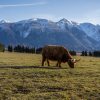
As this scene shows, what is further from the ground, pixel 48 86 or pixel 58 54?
pixel 58 54

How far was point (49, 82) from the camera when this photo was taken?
27547 millimetres

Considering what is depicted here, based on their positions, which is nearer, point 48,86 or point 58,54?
point 48,86

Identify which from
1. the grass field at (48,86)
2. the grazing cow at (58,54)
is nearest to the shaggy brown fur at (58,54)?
the grazing cow at (58,54)

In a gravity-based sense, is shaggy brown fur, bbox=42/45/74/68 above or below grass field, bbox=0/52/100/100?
above

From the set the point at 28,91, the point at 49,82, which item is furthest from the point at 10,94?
the point at 49,82

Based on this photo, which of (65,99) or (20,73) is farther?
(20,73)

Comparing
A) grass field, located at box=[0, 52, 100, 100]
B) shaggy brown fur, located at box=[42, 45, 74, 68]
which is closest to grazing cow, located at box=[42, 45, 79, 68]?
shaggy brown fur, located at box=[42, 45, 74, 68]

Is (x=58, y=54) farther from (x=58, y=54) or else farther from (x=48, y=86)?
(x=48, y=86)

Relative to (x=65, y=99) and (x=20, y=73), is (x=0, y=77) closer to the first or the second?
(x=20, y=73)

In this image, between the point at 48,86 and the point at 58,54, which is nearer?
the point at 48,86

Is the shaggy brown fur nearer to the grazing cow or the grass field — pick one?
the grazing cow

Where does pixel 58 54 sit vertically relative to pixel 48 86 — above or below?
above

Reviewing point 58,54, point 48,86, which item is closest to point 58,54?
point 58,54

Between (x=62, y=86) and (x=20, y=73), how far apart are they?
736cm
